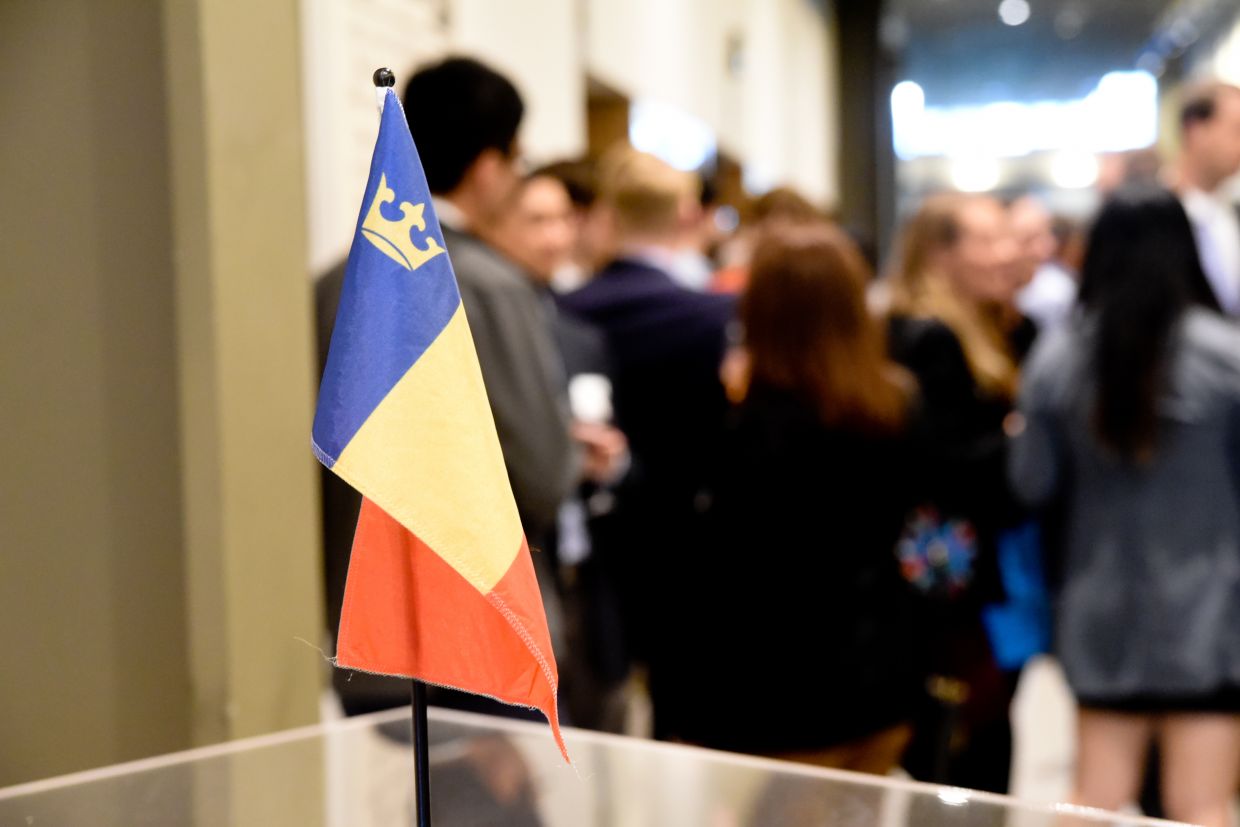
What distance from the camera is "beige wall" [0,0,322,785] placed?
5.58 ft

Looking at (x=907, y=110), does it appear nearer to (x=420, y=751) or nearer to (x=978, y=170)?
(x=978, y=170)

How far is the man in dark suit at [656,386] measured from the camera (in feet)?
9.27

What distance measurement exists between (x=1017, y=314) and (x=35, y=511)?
274cm

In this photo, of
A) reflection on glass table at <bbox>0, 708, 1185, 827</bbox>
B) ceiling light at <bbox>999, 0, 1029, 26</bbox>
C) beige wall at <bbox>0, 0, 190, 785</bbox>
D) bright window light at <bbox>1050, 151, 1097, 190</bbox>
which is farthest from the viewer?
bright window light at <bbox>1050, 151, 1097, 190</bbox>

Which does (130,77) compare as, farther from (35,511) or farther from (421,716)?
(421,716)

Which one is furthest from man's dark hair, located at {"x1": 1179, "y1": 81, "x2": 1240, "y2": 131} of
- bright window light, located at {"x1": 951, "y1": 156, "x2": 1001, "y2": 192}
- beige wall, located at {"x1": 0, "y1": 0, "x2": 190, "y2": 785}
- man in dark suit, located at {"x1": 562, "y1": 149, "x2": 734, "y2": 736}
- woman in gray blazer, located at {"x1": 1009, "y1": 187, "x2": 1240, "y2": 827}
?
bright window light, located at {"x1": 951, "y1": 156, "x2": 1001, "y2": 192}

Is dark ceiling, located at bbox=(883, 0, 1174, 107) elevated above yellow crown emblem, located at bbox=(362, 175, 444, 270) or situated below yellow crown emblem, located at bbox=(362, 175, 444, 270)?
above

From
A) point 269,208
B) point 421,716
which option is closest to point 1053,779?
point 269,208

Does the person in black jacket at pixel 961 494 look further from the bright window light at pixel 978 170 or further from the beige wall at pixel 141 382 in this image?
the bright window light at pixel 978 170

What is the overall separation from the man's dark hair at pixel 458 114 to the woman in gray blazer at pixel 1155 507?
1.16m

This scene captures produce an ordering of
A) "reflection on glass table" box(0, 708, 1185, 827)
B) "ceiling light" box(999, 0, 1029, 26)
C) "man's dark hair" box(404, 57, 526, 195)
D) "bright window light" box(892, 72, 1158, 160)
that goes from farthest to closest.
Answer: "bright window light" box(892, 72, 1158, 160) < "ceiling light" box(999, 0, 1029, 26) < "man's dark hair" box(404, 57, 526, 195) < "reflection on glass table" box(0, 708, 1185, 827)

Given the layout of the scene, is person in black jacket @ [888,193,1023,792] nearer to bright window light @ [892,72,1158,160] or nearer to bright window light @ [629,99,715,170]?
bright window light @ [629,99,715,170]

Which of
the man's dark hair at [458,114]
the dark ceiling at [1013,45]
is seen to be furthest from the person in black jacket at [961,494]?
the dark ceiling at [1013,45]

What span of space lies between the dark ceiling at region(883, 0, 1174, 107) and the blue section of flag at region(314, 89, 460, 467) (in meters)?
11.4
